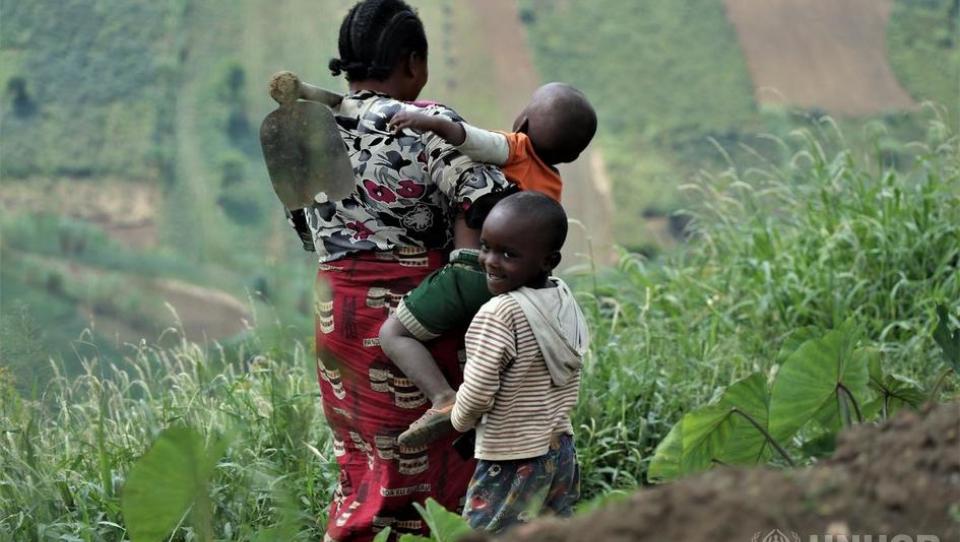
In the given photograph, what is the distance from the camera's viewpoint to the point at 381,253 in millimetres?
3289

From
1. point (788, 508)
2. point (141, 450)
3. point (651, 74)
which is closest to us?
point (788, 508)

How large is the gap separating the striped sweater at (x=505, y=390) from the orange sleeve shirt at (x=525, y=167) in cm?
36

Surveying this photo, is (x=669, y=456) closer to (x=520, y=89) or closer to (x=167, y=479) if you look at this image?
(x=167, y=479)

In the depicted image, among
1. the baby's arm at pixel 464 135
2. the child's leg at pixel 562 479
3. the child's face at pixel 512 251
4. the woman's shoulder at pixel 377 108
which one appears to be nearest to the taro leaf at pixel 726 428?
the child's leg at pixel 562 479

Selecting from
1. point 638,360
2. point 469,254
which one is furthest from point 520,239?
point 638,360

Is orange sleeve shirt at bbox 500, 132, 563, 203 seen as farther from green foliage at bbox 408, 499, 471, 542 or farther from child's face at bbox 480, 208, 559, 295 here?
green foliage at bbox 408, 499, 471, 542

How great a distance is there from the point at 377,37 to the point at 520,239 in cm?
67

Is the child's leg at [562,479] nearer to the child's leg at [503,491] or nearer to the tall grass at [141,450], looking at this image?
the child's leg at [503,491]

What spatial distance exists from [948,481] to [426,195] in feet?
5.25

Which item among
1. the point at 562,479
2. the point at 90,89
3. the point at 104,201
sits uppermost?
the point at 90,89

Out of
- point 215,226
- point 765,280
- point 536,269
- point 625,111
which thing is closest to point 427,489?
point 536,269

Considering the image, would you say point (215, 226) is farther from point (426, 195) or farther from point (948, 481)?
point (948, 481)

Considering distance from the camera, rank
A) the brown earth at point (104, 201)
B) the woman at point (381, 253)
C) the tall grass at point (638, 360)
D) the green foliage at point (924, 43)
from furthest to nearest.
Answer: the green foliage at point (924, 43), the brown earth at point (104, 201), the tall grass at point (638, 360), the woman at point (381, 253)

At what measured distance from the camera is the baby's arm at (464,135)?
301 centimetres
